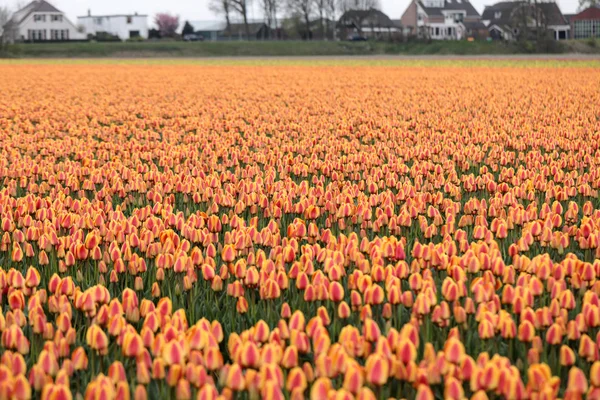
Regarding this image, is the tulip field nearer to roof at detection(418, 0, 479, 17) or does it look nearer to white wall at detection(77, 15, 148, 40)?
roof at detection(418, 0, 479, 17)

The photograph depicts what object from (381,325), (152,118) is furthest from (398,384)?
(152,118)

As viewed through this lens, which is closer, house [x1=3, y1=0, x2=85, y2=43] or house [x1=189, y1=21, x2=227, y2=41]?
house [x1=3, y1=0, x2=85, y2=43]

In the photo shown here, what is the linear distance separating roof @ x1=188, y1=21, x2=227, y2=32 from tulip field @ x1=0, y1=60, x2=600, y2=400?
5267 inches

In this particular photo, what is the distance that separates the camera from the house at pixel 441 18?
13238 cm

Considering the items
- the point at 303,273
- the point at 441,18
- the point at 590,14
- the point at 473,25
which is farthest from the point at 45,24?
the point at 303,273

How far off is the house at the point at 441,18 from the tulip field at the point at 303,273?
126 m

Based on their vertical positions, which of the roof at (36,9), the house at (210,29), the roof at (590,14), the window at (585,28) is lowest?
the window at (585,28)

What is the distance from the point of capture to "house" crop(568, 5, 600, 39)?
385 ft

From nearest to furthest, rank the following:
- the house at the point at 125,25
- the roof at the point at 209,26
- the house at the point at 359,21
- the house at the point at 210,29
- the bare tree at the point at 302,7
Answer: the bare tree at the point at 302,7, the house at the point at 359,21, the house at the point at 210,29, the roof at the point at 209,26, the house at the point at 125,25

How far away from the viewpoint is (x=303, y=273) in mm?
3641

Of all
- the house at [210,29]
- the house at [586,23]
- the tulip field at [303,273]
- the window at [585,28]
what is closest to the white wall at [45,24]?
the house at [210,29]

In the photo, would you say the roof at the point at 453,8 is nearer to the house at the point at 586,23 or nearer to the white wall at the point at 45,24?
the house at the point at 586,23

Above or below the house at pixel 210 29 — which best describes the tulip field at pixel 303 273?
below

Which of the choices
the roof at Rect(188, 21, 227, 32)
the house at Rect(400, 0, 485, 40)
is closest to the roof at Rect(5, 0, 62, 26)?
the roof at Rect(188, 21, 227, 32)
